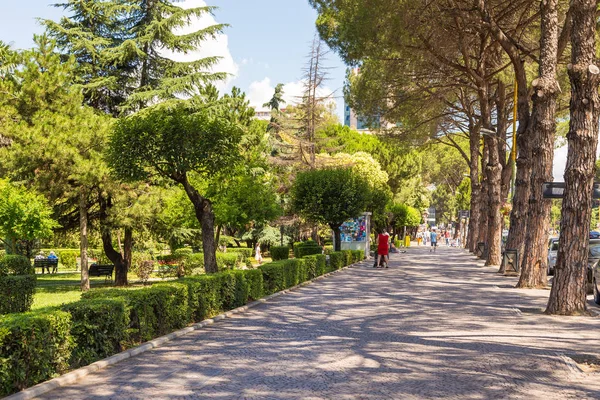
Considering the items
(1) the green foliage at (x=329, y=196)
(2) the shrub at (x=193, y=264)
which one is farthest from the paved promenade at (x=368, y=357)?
(1) the green foliage at (x=329, y=196)

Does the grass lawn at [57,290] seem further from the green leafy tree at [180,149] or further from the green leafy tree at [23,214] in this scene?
the green leafy tree at [180,149]

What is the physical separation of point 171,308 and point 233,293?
11.6ft

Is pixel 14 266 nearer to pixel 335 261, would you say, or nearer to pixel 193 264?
pixel 193 264

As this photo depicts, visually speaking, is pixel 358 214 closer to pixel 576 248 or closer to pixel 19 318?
pixel 576 248

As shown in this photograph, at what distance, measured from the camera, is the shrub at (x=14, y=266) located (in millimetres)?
17934

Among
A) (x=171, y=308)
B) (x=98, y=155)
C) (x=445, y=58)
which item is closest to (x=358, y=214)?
(x=445, y=58)

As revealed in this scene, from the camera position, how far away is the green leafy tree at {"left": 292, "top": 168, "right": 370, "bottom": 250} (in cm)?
3416

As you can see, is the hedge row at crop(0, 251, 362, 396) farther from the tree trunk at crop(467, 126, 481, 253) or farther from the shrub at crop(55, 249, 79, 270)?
the shrub at crop(55, 249, 79, 270)

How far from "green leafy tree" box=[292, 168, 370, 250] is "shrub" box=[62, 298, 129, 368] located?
25235 millimetres

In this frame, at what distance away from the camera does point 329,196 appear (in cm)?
3431

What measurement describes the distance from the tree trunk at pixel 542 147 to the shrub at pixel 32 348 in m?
13.2

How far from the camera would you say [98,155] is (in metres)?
24.5

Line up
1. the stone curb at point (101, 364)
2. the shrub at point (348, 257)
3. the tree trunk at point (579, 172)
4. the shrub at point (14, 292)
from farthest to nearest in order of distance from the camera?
the shrub at point (348, 257)
the shrub at point (14, 292)
the tree trunk at point (579, 172)
the stone curb at point (101, 364)

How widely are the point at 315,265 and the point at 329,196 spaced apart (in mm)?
10385
